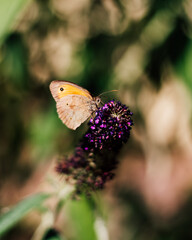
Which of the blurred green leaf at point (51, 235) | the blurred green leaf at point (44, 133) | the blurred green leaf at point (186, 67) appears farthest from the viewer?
the blurred green leaf at point (44, 133)

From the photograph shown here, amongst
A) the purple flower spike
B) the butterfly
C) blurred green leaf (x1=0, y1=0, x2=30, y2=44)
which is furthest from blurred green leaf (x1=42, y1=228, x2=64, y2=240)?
blurred green leaf (x1=0, y1=0, x2=30, y2=44)

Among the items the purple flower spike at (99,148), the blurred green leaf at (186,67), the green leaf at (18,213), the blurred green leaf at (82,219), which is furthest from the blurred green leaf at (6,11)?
the blurred green leaf at (186,67)

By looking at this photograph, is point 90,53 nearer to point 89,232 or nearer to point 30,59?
point 30,59

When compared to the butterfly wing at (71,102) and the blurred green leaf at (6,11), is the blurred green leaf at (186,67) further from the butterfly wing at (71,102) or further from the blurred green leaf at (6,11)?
the blurred green leaf at (6,11)

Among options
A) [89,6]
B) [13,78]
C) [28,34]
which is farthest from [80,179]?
[89,6]

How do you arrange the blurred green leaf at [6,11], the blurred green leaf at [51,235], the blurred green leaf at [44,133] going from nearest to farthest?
1. the blurred green leaf at [6,11]
2. the blurred green leaf at [51,235]
3. the blurred green leaf at [44,133]

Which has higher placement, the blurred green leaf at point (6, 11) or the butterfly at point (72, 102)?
the blurred green leaf at point (6, 11)

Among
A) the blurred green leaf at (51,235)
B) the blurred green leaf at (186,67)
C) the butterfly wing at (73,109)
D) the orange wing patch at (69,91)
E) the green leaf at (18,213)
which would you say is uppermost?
the blurred green leaf at (186,67)
